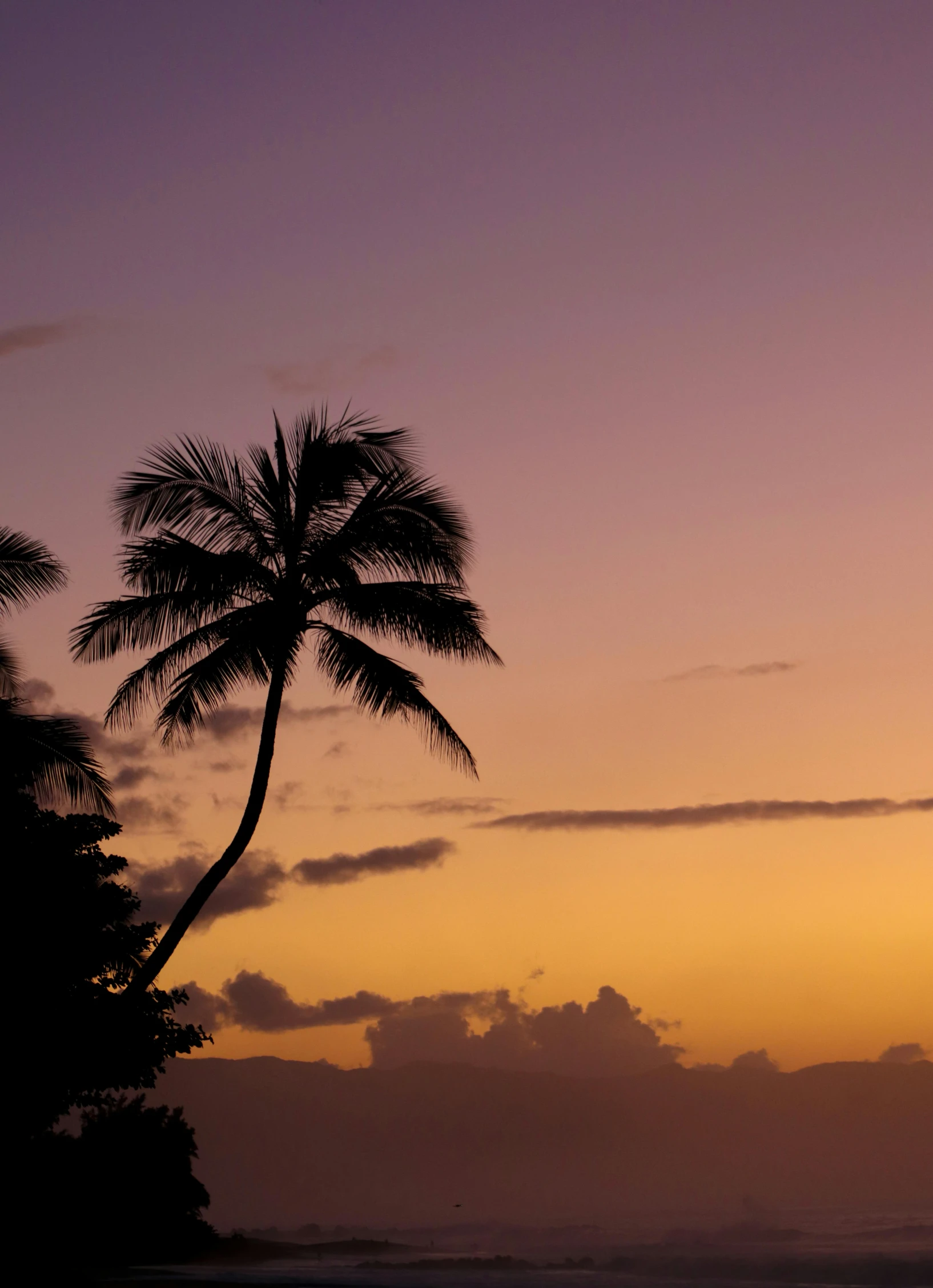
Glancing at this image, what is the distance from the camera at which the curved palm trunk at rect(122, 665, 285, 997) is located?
19.9m

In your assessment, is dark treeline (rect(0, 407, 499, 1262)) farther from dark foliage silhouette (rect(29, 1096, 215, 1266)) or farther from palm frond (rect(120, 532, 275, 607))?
dark foliage silhouette (rect(29, 1096, 215, 1266))

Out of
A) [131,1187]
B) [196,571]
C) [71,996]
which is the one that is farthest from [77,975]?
[131,1187]

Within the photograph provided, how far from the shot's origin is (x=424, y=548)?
21.6m

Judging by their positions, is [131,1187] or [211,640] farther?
[131,1187]

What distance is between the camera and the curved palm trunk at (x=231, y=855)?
65.4 feet

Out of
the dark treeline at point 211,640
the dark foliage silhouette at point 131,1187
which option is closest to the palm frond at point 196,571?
the dark treeline at point 211,640

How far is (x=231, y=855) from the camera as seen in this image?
20.2 meters

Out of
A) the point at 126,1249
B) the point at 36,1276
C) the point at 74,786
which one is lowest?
the point at 126,1249

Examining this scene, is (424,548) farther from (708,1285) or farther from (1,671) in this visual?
(708,1285)

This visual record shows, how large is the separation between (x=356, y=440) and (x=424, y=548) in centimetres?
223

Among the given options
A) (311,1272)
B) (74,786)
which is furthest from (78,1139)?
(74,786)

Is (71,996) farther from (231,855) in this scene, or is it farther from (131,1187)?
(131,1187)

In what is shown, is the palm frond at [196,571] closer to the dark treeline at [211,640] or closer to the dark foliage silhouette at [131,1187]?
the dark treeline at [211,640]

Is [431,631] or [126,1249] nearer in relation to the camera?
[431,631]
